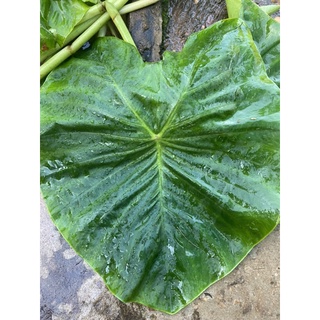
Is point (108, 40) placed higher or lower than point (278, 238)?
higher

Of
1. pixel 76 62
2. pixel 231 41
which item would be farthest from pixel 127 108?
pixel 231 41

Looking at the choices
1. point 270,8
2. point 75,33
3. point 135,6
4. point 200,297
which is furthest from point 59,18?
point 200,297

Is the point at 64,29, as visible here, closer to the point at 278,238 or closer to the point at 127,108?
the point at 127,108

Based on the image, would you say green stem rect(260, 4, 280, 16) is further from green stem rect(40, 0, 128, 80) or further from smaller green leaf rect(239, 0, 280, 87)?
green stem rect(40, 0, 128, 80)

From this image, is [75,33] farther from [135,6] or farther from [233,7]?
[233,7]

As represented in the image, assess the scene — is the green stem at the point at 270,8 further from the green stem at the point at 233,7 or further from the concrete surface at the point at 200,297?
the concrete surface at the point at 200,297
